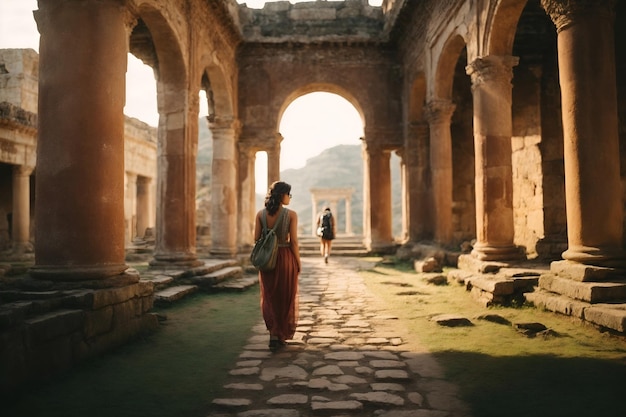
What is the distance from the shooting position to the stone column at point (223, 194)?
14344 mm

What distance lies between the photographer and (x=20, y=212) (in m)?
17.1

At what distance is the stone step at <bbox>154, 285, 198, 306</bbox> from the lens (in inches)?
287

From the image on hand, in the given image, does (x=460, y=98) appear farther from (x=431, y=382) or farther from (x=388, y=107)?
(x=431, y=382)

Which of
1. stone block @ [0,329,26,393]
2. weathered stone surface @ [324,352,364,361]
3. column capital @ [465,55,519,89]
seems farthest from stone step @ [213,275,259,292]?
column capital @ [465,55,519,89]

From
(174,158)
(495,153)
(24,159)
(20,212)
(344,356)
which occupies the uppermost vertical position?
(24,159)

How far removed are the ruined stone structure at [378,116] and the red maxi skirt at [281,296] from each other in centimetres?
168

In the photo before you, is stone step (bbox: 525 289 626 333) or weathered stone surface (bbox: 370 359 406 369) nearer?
weathered stone surface (bbox: 370 359 406 369)

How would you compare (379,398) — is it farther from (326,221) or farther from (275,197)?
(326,221)

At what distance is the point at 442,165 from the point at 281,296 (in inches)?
350

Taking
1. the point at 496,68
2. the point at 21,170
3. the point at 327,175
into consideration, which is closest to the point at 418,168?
the point at 496,68

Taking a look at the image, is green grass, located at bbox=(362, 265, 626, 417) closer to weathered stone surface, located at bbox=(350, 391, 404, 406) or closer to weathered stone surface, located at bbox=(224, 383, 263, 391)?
weathered stone surface, located at bbox=(350, 391, 404, 406)

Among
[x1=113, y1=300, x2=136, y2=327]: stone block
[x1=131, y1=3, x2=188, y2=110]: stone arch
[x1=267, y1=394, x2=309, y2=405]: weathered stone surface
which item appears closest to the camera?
[x1=267, y1=394, x2=309, y2=405]: weathered stone surface

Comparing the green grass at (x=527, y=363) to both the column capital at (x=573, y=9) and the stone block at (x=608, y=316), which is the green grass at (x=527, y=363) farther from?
the column capital at (x=573, y=9)

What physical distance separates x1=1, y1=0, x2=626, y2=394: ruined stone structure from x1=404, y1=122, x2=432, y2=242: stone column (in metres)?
0.05
